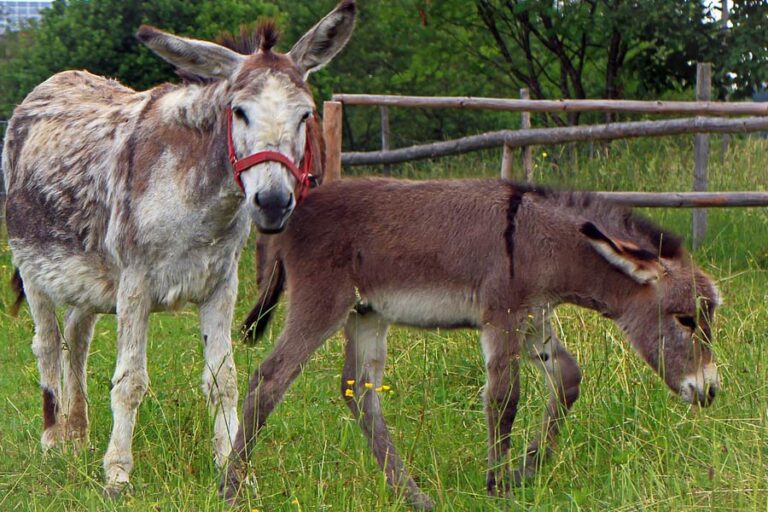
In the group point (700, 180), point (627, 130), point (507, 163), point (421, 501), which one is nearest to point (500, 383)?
point (421, 501)

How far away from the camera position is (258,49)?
4.45m

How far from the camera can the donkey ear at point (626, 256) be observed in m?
4.28

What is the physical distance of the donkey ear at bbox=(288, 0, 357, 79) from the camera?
169 inches

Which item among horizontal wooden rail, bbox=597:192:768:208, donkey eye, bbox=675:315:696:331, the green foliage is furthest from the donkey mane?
the green foliage

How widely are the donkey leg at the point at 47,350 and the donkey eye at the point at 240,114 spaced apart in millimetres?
1673

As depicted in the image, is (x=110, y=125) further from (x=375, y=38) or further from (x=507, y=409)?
(x=375, y=38)

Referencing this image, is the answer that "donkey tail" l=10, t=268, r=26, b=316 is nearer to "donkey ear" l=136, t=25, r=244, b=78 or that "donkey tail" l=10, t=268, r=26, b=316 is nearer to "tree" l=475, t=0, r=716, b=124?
"donkey ear" l=136, t=25, r=244, b=78

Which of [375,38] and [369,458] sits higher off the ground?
[375,38]

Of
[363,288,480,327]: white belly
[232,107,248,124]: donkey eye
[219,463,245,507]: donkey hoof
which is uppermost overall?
[232,107,248,124]: donkey eye

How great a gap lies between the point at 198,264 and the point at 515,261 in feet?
4.18

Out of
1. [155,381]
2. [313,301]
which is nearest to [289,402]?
[155,381]

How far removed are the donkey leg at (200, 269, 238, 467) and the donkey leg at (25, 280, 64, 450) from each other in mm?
1043

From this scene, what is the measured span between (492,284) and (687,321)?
0.83 m

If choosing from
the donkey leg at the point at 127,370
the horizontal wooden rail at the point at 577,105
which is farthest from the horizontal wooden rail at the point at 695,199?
the donkey leg at the point at 127,370
